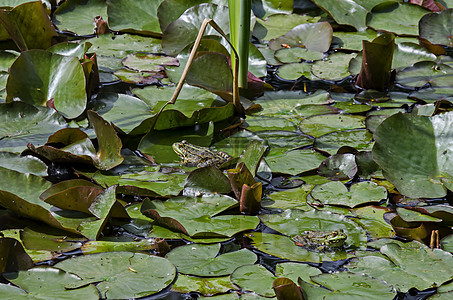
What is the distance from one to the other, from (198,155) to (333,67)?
165cm

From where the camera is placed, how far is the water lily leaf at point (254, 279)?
2186 millimetres

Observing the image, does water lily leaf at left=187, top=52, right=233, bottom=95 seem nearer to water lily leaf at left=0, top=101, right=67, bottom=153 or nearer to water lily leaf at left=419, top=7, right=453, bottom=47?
water lily leaf at left=0, top=101, right=67, bottom=153

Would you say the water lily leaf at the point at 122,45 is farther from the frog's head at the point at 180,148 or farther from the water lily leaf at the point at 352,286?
the water lily leaf at the point at 352,286

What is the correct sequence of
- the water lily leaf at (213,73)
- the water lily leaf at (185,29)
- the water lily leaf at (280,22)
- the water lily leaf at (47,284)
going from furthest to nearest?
the water lily leaf at (280,22), the water lily leaf at (185,29), the water lily leaf at (213,73), the water lily leaf at (47,284)

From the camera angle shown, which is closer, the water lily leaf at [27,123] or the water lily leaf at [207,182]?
the water lily leaf at [207,182]

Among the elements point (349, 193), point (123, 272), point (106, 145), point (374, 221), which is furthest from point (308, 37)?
point (123, 272)

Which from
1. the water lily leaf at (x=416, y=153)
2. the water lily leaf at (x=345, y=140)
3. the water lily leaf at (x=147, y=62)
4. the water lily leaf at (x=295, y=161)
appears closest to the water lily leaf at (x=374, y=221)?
the water lily leaf at (x=416, y=153)

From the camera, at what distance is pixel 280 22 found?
5031mm

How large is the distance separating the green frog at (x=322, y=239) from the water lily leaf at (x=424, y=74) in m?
1.96

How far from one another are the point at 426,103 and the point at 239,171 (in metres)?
1.72

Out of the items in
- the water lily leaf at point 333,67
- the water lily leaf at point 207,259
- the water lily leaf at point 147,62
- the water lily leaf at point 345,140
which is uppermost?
the water lily leaf at point 333,67

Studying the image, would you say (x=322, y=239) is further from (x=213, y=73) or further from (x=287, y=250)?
(x=213, y=73)

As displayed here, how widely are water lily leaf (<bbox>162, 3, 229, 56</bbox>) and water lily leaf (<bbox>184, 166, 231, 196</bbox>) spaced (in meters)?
1.81

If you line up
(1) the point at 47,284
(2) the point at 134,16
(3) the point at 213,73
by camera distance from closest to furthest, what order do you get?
(1) the point at 47,284, (3) the point at 213,73, (2) the point at 134,16
